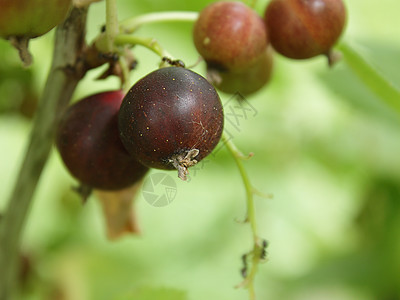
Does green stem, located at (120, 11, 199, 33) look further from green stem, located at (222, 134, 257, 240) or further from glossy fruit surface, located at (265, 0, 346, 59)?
green stem, located at (222, 134, 257, 240)

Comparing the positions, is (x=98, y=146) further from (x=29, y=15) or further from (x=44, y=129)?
(x=29, y=15)

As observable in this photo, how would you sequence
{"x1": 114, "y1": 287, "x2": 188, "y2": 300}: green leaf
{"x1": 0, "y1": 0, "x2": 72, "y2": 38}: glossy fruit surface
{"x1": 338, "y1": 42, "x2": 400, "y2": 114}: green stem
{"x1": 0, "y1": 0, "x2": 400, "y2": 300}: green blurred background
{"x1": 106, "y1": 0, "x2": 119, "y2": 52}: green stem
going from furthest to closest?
{"x1": 0, "y1": 0, "x2": 400, "y2": 300}: green blurred background
{"x1": 338, "y1": 42, "x2": 400, "y2": 114}: green stem
{"x1": 114, "y1": 287, "x2": 188, "y2": 300}: green leaf
{"x1": 106, "y1": 0, "x2": 119, "y2": 52}: green stem
{"x1": 0, "y1": 0, "x2": 72, "y2": 38}: glossy fruit surface

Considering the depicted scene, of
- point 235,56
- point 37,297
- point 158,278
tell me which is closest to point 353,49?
point 235,56

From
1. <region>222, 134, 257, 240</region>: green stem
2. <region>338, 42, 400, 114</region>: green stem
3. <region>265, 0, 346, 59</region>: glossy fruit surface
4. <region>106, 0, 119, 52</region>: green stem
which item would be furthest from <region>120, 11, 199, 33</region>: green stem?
<region>338, 42, 400, 114</region>: green stem

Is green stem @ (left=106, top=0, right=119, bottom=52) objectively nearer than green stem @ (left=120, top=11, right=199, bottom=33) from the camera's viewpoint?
Yes

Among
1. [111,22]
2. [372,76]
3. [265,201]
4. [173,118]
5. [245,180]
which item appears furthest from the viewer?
[265,201]

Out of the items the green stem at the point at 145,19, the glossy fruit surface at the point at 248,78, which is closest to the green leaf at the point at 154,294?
the glossy fruit surface at the point at 248,78

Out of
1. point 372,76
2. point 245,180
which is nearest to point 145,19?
point 245,180

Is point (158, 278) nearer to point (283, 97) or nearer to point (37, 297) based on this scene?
point (37, 297)
